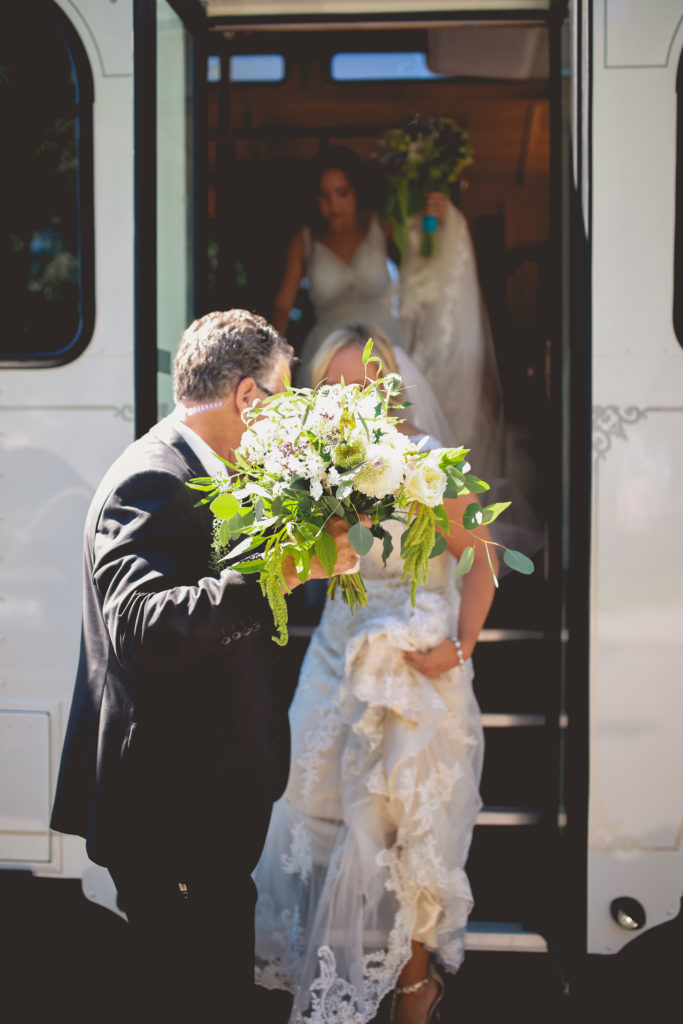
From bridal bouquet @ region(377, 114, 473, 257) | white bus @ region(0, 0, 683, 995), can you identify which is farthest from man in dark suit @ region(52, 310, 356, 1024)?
bridal bouquet @ region(377, 114, 473, 257)

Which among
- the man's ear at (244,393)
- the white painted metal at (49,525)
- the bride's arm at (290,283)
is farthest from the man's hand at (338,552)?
the bride's arm at (290,283)

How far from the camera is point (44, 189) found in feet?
8.92

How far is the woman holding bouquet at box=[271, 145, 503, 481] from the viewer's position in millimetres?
4141

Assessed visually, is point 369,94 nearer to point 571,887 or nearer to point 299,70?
point 299,70

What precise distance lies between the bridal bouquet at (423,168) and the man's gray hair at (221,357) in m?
2.51

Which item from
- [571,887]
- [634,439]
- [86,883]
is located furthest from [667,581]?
[86,883]

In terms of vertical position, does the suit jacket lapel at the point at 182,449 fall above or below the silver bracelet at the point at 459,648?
above

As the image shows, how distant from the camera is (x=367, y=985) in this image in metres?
2.40

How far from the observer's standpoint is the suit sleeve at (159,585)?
64.0 inches

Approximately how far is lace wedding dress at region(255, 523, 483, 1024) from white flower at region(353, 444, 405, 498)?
92 cm

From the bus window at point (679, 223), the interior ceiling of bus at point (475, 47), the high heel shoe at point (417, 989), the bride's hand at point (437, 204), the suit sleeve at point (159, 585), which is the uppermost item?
the interior ceiling of bus at point (475, 47)

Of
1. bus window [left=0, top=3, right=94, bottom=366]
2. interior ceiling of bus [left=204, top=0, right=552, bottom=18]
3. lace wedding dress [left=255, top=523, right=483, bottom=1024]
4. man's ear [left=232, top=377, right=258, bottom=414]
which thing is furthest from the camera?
interior ceiling of bus [left=204, top=0, right=552, bottom=18]

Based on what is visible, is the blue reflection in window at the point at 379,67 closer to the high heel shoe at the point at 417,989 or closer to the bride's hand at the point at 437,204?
the bride's hand at the point at 437,204

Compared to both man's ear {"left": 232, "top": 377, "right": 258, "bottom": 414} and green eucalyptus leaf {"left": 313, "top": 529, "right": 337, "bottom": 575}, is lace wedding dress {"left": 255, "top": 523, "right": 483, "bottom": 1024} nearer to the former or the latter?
man's ear {"left": 232, "top": 377, "right": 258, "bottom": 414}
